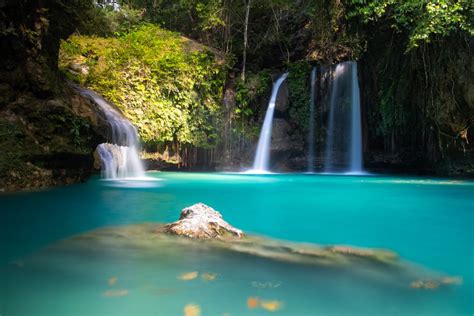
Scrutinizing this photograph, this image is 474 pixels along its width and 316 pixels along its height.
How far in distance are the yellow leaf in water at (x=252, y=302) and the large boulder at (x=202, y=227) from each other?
4.73 ft

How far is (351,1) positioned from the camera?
11453mm

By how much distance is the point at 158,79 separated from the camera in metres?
15.4

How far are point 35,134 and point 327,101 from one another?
1212cm

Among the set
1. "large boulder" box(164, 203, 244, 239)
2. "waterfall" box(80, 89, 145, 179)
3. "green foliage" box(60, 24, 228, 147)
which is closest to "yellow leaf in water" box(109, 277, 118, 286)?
"large boulder" box(164, 203, 244, 239)

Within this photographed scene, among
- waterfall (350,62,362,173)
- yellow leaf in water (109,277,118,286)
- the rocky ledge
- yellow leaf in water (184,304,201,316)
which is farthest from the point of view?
waterfall (350,62,362,173)

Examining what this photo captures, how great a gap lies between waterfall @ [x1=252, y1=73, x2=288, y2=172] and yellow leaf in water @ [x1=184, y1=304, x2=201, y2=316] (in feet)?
47.8

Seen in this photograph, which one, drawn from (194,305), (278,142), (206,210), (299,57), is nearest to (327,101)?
(278,142)

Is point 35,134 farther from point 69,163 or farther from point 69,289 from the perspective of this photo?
point 69,289

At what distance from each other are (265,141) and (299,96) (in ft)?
8.33

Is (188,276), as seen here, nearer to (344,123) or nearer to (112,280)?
(112,280)

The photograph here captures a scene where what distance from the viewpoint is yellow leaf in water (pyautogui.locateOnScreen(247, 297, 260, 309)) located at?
2066mm

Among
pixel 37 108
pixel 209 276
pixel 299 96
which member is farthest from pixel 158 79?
pixel 209 276

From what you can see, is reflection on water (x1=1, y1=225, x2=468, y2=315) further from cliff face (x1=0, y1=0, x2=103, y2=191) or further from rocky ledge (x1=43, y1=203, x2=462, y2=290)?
cliff face (x1=0, y1=0, x2=103, y2=191)

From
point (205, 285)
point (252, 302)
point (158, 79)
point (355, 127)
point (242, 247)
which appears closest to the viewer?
point (252, 302)
